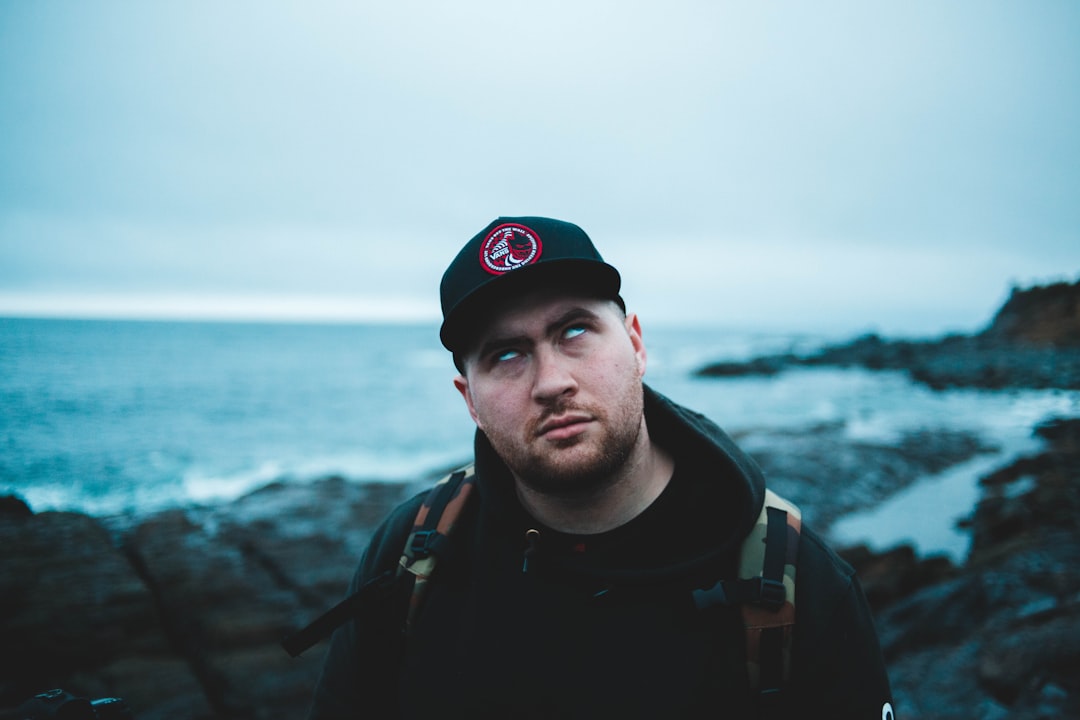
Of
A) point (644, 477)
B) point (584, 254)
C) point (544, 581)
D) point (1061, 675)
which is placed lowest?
point (1061, 675)

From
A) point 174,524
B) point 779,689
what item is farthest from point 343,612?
point 174,524

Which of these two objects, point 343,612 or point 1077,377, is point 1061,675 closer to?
point 343,612

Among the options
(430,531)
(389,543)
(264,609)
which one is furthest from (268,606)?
(430,531)

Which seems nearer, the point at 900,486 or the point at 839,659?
the point at 839,659

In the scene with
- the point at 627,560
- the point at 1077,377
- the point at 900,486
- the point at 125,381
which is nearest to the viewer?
the point at 627,560

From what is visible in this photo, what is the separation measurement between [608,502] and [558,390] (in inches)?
20.8

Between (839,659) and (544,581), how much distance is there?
1.06 metres

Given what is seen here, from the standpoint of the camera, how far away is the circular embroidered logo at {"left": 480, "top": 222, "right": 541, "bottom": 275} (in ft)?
6.88

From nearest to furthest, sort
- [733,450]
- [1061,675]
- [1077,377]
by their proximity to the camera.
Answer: [733,450]
[1061,675]
[1077,377]

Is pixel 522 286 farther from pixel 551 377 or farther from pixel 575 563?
pixel 575 563

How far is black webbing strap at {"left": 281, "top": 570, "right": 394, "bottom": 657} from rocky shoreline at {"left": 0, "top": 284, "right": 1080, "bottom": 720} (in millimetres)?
3425

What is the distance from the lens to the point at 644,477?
7.11ft

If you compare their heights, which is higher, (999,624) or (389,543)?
(389,543)

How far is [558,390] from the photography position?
1.99m
